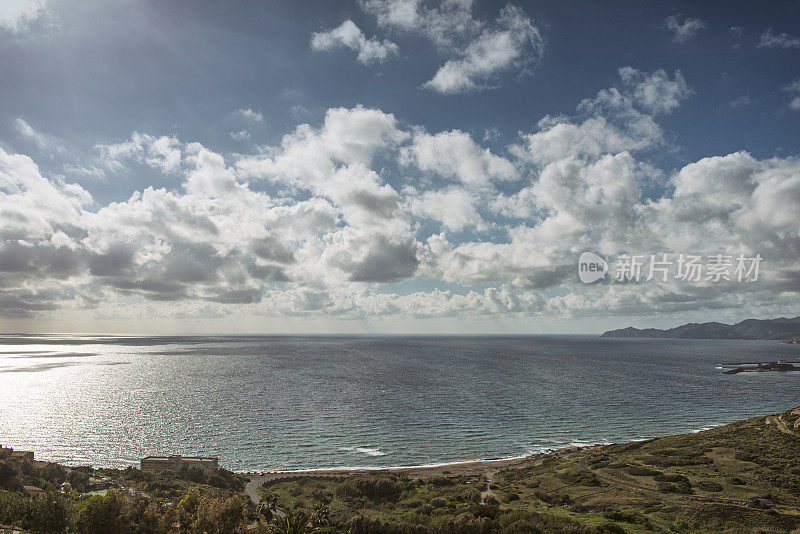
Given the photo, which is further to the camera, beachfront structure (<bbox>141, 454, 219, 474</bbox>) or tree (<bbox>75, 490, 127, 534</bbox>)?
beachfront structure (<bbox>141, 454, 219, 474</bbox>)

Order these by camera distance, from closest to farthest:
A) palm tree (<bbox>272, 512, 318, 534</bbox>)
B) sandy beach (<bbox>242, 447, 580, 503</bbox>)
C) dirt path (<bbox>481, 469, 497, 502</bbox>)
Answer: palm tree (<bbox>272, 512, 318, 534</bbox>), dirt path (<bbox>481, 469, 497, 502</bbox>), sandy beach (<bbox>242, 447, 580, 503</bbox>)

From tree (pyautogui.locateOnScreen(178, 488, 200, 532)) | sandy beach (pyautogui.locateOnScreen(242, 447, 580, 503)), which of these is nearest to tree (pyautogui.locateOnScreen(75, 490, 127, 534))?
tree (pyautogui.locateOnScreen(178, 488, 200, 532))

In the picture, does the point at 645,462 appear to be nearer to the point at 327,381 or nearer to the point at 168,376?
the point at 327,381

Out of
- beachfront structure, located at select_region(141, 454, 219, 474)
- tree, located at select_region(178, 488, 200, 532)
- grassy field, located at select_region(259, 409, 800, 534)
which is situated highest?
tree, located at select_region(178, 488, 200, 532)

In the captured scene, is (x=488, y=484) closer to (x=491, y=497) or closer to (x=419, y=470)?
(x=491, y=497)

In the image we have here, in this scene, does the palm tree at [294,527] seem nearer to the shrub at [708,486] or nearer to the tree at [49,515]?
the tree at [49,515]

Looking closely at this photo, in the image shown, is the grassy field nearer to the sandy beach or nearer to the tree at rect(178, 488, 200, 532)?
the sandy beach
